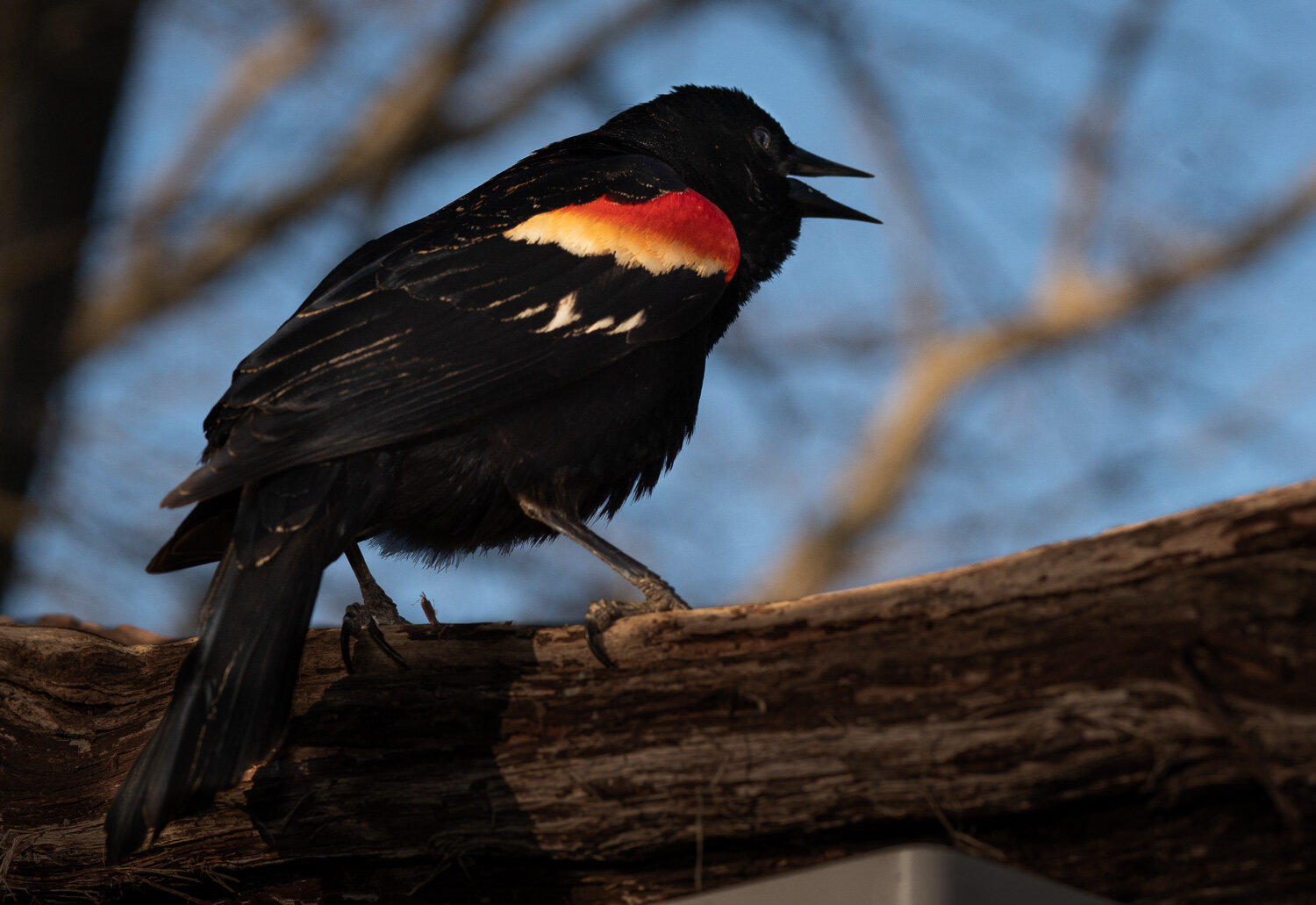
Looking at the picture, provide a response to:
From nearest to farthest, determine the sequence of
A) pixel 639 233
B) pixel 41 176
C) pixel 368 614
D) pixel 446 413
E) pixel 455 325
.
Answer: pixel 446 413 < pixel 455 325 < pixel 368 614 < pixel 639 233 < pixel 41 176

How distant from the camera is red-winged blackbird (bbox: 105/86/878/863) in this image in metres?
2.34

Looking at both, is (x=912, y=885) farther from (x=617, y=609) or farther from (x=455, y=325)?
(x=455, y=325)

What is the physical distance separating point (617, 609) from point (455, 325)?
80 centimetres

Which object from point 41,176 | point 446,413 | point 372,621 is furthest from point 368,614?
point 41,176

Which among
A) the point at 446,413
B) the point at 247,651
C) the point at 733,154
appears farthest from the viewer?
the point at 733,154

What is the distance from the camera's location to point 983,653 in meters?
2.07

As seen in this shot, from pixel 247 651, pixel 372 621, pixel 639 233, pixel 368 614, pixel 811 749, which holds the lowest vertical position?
pixel 811 749

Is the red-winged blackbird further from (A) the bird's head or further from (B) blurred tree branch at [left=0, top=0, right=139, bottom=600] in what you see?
(B) blurred tree branch at [left=0, top=0, right=139, bottom=600]

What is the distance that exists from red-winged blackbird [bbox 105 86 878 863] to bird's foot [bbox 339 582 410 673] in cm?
15

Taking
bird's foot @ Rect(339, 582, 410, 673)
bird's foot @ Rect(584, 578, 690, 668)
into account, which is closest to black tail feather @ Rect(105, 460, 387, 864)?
bird's foot @ Rect(339, 582, 410, 673)

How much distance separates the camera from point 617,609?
2.55 meters

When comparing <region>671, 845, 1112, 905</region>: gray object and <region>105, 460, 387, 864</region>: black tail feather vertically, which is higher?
<region>105, 460, 387, 864</region>: black tail feather

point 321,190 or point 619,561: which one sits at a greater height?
point 321,190

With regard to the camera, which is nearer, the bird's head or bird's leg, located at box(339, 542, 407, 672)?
bird's leg, located at box(339, 542, 407, 672)
